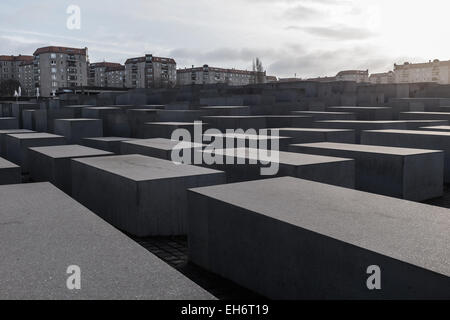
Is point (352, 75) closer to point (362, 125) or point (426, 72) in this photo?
point (426, 72)

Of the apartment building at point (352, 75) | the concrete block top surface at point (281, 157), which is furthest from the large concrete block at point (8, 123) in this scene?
the apartment building at point (352, 75)

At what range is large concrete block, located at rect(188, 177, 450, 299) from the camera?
358 cm

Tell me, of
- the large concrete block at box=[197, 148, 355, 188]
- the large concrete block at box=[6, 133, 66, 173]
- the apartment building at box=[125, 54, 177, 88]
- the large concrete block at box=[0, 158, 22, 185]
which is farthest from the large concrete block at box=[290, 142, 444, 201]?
the apartment building at box=[125, 54, 177, 88]

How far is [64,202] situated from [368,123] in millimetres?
11660

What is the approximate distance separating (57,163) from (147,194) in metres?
3.87

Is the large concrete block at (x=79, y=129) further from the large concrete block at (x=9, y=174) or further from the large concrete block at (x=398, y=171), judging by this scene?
the large concrete block at (x=398, y=171)

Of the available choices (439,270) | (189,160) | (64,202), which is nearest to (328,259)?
(439,270)

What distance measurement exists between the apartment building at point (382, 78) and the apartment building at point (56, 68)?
Answer: 275 ft

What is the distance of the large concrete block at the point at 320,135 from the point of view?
12.5 meters

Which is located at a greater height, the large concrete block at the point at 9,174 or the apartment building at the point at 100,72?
the apartment building at the point at 100,72

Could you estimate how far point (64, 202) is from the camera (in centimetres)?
545

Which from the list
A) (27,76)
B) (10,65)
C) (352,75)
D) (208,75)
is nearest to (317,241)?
(352,75)
